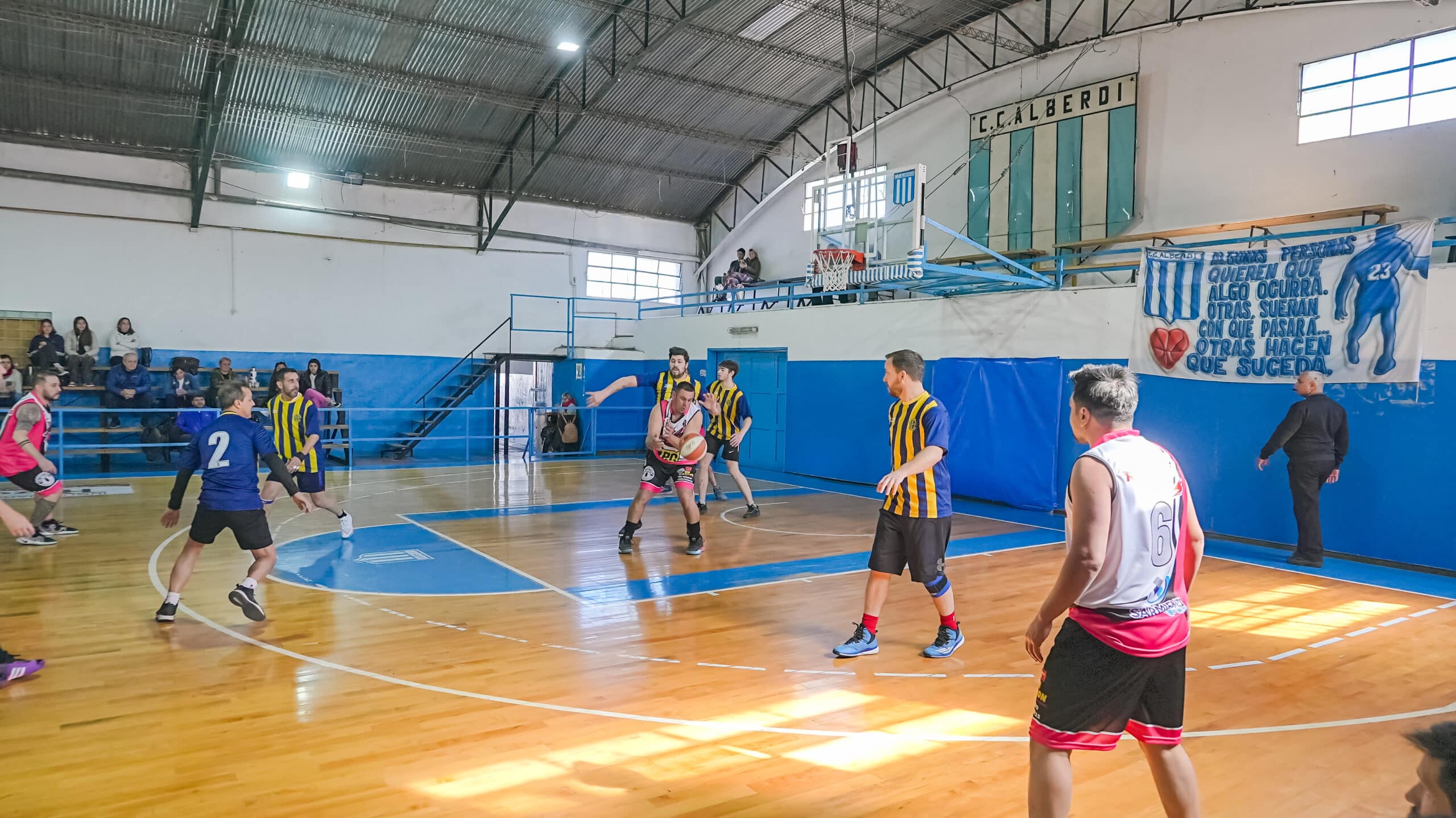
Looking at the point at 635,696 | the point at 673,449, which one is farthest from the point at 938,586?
the point at 673,449

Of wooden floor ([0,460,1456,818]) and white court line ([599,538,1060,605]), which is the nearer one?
wooden floor ([0,460,1456,818])

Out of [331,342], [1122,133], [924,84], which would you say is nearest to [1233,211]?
[1122,133]

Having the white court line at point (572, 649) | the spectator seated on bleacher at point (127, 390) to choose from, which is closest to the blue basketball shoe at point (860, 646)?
the white court line at point (572, 649)

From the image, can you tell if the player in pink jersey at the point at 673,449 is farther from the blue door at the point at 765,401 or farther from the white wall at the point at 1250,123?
the white wall at the point at 1250,123

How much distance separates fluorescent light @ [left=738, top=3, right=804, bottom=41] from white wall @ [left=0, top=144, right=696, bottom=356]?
6.99 metres

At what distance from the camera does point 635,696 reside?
4980mm

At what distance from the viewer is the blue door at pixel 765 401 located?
55.3 ft

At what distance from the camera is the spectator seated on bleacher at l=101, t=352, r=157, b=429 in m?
15.8

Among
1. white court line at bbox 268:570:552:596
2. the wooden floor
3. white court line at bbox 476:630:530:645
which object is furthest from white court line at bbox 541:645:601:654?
white court line at bbox 268:570:552:596

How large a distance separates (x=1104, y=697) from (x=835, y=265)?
9757 millimetres

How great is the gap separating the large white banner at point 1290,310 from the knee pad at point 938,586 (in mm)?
6557

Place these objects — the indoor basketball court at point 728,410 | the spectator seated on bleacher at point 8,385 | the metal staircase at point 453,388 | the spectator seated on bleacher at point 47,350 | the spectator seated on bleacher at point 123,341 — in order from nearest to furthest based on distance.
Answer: the indoor basketball court at point 728,410
the spectator seated on bleacher at point 8,385
the spectator seated on bleacher at point 47,350
the spectator seated on bleacher at point 123,341
the metal staircase at point 453,388

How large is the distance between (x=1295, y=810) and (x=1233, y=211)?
40.5 feet

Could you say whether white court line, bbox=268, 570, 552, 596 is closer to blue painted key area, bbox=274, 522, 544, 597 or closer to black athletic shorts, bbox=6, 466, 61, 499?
blue painted key area, bbox=274, 522, 544, 597
